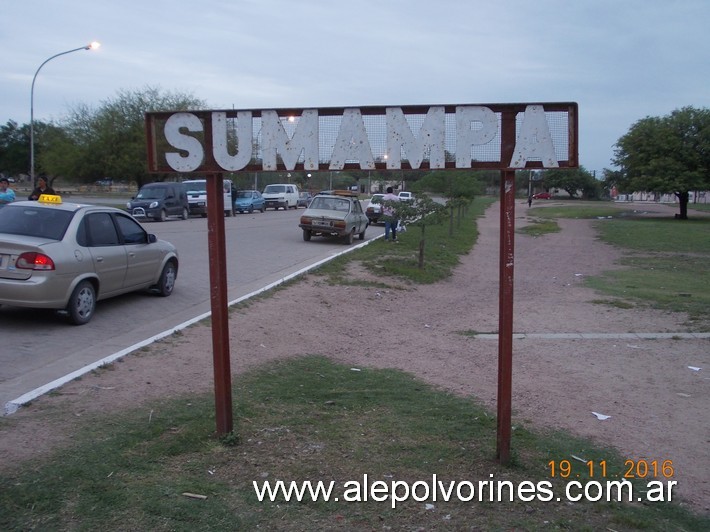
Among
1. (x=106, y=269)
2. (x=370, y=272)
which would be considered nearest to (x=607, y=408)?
(x=106, y=269)

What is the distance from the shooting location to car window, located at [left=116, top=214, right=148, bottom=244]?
32.5 ft

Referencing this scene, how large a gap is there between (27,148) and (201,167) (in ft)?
249

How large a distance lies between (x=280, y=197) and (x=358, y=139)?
43.7 m

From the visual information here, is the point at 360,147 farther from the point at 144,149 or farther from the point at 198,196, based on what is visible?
the point at 144,149

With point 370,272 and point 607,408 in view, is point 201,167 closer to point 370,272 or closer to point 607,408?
point 607,408

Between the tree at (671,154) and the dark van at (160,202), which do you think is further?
the tree at (671,154)

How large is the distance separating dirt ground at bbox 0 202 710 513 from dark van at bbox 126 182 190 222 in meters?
19.7

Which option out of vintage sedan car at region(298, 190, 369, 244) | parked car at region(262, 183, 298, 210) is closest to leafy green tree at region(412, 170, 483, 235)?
vintage sedan car at region(298, 190, 369, 244)

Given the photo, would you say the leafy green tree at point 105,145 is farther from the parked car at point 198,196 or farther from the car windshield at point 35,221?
the car windshield at point 35,221

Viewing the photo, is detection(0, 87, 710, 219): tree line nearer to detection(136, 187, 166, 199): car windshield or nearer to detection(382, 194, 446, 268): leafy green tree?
detection(136, 187, 166, 199): car windshield

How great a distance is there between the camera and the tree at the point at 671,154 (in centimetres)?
5022

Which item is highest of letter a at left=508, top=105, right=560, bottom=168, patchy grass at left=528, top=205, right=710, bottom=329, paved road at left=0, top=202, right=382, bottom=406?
letter a at left=508, top=105, right=560, bottom=168

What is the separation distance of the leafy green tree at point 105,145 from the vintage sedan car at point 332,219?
25.7 meters

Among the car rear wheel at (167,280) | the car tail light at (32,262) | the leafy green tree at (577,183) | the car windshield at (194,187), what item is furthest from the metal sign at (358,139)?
the leafy green tree at (577,183)
